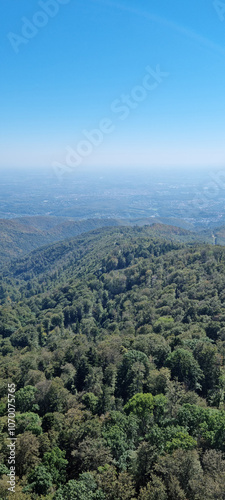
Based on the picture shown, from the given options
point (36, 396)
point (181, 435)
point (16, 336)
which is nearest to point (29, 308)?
point (16, 336)

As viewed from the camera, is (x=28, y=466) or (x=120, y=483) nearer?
(x=120, y=483)

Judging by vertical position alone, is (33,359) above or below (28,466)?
below

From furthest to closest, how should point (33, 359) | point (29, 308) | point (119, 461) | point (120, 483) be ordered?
point (29, 308)
point (33, 359)
point (119, 461)
point (120, 483)

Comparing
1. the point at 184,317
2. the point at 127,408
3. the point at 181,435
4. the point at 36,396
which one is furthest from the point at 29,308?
the point at 181,435

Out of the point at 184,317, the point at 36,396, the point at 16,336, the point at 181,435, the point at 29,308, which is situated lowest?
the point at 29,308

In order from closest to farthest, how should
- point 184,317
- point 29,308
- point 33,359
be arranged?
point 33,359 < point 184,317 < point 29,308

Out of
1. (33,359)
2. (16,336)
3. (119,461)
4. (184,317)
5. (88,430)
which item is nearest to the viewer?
(119,461)

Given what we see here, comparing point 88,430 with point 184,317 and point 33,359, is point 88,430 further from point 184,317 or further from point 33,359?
point 184,317

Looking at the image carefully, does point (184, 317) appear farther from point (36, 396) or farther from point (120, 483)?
point (120, 483)

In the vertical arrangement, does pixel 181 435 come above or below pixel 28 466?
above
